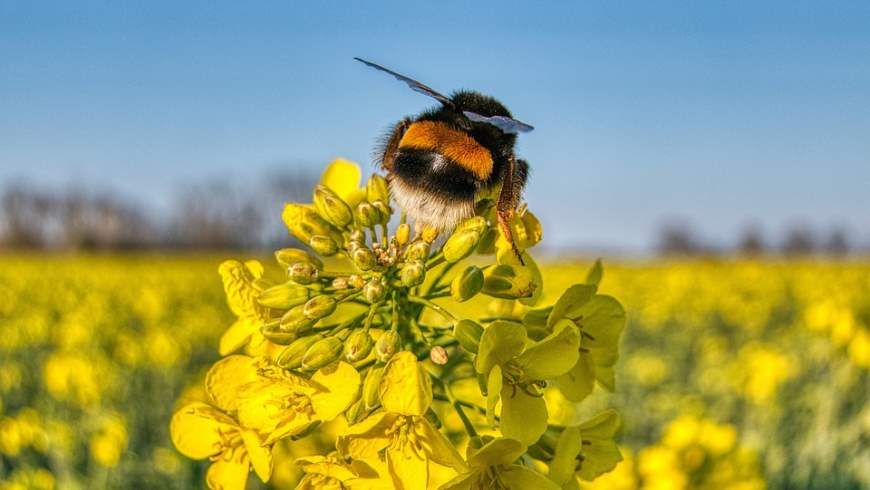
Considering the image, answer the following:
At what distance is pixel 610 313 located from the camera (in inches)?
76.4

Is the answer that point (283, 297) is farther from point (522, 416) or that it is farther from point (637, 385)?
point (637, 385)

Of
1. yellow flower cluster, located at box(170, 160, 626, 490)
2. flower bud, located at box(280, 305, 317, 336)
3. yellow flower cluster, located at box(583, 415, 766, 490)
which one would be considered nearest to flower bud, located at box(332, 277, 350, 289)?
yellow flower cluster, located at box(170, 160, 626, 490)

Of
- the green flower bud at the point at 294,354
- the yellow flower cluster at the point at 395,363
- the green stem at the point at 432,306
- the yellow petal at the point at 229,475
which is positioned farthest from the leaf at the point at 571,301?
the yellow petal at the point at 229,475

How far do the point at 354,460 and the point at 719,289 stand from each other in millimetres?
16971

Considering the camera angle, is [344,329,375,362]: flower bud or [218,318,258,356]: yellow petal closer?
[344,329,375,362]: flower bud

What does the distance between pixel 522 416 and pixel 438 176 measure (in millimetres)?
666

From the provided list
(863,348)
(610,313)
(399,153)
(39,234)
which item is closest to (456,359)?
(610,313)

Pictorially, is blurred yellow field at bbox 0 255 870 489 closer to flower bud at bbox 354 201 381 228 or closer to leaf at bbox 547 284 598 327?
leaf at bbox 547 284 598 327

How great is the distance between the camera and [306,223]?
205cm

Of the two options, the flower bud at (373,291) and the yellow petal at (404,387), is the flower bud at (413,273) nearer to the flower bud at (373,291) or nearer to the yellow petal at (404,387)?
the flower bud at (373,291)

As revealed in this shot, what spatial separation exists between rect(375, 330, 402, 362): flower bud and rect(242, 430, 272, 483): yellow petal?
0.35 metres

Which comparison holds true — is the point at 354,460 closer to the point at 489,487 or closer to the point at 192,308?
the point at 489,487

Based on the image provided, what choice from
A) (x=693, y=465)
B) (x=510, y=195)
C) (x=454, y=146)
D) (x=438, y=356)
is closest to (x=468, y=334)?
(x=438, y=356)

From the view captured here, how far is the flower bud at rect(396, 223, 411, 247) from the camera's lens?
6.50 ft
